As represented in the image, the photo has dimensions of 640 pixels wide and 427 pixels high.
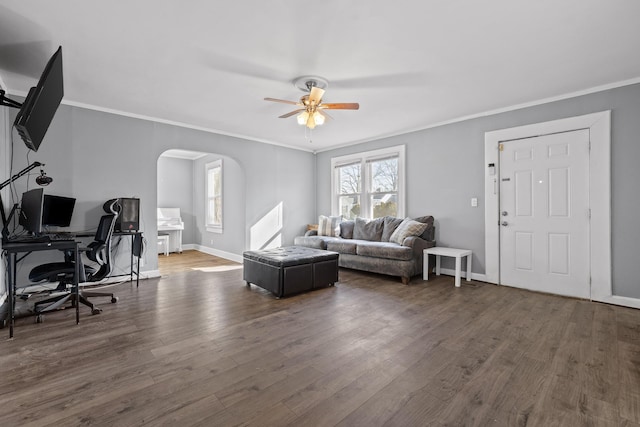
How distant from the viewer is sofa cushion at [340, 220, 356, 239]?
5.96 metres

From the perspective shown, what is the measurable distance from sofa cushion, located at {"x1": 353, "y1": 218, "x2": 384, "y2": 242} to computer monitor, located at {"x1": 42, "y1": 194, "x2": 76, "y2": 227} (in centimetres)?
443

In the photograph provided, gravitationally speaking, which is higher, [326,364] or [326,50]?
[326,50]

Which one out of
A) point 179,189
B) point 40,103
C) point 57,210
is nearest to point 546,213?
point 40,103

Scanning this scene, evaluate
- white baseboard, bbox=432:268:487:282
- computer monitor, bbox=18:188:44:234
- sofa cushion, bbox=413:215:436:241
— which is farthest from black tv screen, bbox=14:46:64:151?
white baseboard, bbox=432:268:487:282

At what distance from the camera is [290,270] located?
12.3 ft

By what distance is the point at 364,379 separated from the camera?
1.94 meters

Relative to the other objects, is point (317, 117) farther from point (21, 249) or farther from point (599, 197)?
point (599, 197)

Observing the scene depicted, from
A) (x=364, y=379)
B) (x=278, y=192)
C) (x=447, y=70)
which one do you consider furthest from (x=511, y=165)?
(x=278, y=192)

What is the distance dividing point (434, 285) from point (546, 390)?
252 cm

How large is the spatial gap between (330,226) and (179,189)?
4471mm

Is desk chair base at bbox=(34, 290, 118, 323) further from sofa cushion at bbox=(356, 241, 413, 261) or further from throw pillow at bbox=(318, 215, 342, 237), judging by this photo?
throw pillow at bbox=(318, 215, 342, 237)

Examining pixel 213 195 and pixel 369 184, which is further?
pixel 213 195

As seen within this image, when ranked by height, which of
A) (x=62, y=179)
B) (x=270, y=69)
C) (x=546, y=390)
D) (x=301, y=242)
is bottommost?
(x=546, y=390)

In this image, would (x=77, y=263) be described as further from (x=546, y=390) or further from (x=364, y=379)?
(x=546, y=390)
